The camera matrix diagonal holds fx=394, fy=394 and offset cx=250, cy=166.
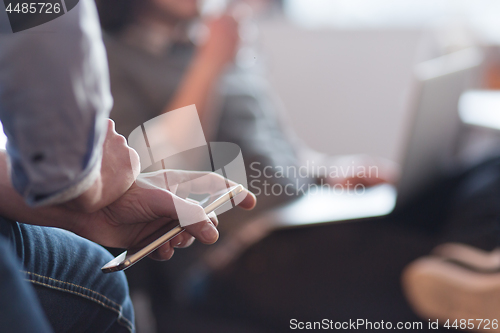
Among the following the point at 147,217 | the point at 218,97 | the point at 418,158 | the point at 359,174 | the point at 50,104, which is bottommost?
the point at 359,174

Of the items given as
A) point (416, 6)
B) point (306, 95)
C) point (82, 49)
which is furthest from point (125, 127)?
point (416, 6)

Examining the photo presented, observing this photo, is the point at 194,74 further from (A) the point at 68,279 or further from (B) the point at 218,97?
(A) the point at 68,279

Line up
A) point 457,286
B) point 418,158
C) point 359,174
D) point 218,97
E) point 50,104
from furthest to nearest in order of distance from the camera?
1. point 359,174
2. point 218,97
3. point 418,158
4. point 457,286
5. point 50,104

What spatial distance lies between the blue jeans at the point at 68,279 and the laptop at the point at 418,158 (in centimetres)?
44

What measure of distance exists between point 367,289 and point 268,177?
0.96 ft

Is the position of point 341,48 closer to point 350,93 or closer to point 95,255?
point 350,93

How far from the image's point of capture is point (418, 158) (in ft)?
2.60

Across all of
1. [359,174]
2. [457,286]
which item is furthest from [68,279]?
[359,174]

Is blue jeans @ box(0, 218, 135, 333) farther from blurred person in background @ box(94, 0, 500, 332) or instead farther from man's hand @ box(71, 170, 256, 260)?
blurred person in background @ box(94, 0, 500, 332)

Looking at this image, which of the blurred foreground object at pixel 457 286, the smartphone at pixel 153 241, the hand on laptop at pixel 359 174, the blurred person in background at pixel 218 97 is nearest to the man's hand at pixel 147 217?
the smartphone at pixel 153 241

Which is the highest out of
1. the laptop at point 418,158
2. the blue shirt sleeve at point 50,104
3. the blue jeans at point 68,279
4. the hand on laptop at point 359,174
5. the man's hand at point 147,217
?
the blue shirt sleeve at point 50,104

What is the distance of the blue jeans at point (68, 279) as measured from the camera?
0.93ft

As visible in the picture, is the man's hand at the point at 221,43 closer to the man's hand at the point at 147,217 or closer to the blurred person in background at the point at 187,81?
the blurred person in background at the point at 187,81

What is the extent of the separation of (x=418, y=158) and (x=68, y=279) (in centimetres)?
69
